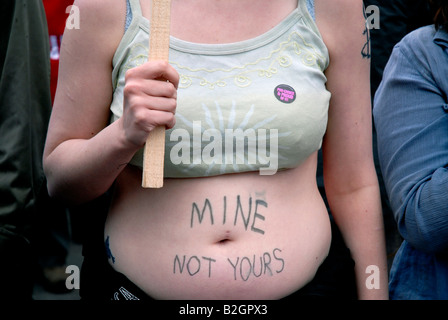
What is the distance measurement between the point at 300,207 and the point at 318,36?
431mm

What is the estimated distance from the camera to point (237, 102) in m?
1.44

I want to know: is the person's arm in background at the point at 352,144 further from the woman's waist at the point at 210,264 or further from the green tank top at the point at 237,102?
the woman's waist at the point at 210,264

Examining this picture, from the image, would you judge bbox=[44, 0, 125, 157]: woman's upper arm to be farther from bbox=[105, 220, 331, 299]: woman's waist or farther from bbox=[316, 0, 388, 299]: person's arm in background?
bbox=[316, 0, 388, 299]: person's arm in background

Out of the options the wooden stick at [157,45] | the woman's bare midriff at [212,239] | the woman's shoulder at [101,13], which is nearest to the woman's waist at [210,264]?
the woman's bare midriff at [212,239]

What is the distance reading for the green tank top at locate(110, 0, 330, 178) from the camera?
4.69ft

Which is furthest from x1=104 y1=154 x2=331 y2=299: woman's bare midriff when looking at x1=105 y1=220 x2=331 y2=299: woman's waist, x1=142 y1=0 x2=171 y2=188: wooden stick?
x1=142 y1=0 x2=171 y2=188: wooden stick

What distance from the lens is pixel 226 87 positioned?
1.45 metres

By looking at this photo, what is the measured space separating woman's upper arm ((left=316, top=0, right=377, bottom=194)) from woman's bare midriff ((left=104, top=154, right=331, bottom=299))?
0.25m

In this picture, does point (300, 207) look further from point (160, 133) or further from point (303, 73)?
point (160, 133)

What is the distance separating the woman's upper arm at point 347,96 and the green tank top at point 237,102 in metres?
0.11

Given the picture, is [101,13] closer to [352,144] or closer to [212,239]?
[212,239]

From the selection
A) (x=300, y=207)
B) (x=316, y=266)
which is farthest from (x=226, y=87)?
(x=316, y=266)

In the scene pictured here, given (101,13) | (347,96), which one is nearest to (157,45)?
(101,13)

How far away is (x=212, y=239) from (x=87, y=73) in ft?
1.62
